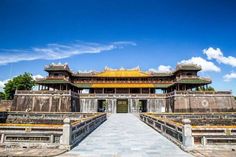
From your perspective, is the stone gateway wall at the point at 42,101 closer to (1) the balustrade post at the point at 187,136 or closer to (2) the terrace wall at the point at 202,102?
(2) the terrace wall at the point at 202,102

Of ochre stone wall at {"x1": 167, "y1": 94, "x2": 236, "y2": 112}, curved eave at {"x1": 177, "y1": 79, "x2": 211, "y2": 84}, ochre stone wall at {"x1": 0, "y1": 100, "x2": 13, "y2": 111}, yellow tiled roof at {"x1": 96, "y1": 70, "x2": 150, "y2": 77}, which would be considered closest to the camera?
ochre stone wall at {"x1": 167, "y1": 94, "x2": 236, "y2": 112}

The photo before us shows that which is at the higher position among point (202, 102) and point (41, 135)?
point (202, 102)

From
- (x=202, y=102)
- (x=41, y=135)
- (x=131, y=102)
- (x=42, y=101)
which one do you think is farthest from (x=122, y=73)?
(x=41, y=135)

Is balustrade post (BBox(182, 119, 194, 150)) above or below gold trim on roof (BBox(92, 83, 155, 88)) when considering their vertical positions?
below

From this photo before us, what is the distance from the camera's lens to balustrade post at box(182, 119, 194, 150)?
8.17 m

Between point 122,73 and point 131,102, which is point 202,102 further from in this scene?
point 122,73

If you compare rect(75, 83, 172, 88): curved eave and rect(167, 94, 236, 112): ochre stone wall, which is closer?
rect(167, 94, 236, 112): ochre stone wall

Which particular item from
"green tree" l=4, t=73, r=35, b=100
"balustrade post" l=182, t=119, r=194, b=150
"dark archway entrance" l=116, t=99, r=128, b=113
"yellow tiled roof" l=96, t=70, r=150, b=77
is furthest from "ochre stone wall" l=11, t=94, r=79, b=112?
"balustrade post" l=182, t=119, r=194, b=150

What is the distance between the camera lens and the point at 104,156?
7148 millimetres

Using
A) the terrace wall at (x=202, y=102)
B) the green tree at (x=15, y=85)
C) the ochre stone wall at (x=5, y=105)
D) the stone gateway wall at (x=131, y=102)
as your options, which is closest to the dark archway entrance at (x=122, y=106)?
the stone gateway wall at (x=131, y=102)

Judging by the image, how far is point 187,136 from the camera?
8359mm

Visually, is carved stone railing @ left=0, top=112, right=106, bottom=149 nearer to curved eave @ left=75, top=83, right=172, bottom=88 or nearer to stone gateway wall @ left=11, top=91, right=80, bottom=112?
stone gateway wall @ left=11, top=91, right=80, bottom=112

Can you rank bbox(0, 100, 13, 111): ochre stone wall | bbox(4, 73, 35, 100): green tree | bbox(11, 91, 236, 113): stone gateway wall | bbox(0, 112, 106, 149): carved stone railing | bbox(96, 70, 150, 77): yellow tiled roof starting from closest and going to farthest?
bbox(0, 112, 106, 149): carved stone railing → bbox(11, 91, 236, 113): stone gateway wall → bbox(0, 100, 13, 111): ochre stone wall → bbox(96, 70, 150, 77): yellow tiled roof → bbox(4, 73, 35, 100): green tree

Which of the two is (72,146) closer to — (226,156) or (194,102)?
(226,156)
